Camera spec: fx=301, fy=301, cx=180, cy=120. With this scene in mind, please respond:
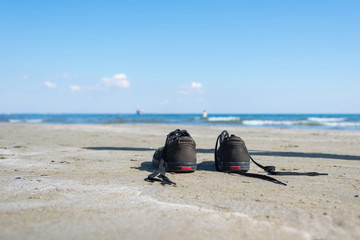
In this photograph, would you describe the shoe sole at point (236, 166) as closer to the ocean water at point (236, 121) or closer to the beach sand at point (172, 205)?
the beach sand at point (172, 205)

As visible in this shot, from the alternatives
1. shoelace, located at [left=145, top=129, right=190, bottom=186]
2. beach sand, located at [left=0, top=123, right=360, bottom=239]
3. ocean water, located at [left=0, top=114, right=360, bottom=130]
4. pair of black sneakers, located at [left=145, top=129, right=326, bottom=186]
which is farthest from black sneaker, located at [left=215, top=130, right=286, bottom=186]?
ocean water, located at [left=0, top=114, right=360, bottom=130]

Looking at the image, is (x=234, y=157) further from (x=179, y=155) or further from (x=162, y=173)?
(x=162, y=173)

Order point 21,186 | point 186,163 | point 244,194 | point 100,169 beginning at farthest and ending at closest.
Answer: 1. point 100,169
2. point 186,163
3. point 21,186
4. point 244,194

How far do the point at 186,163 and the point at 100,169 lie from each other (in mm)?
1787

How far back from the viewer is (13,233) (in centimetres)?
262

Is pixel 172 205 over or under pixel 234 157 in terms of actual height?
under

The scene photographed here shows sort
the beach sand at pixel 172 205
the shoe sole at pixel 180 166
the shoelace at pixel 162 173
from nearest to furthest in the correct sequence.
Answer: the beach sand at pixel 172 205 < the shoelace at pixel 162 173 < the shoe sole at pixel 180 166

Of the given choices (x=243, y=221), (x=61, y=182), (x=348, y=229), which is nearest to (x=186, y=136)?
(x=61, y=182)

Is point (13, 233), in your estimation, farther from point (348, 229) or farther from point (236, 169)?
point (236, 169)

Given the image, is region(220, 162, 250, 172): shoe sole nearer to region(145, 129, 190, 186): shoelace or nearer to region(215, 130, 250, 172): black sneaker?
region(215, 130, 250, 172): black sneaker

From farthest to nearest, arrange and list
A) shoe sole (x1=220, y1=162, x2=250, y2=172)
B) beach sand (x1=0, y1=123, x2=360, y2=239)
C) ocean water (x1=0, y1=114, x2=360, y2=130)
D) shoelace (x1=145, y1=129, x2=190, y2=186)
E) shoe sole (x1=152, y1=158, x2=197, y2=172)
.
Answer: ocean water (x1=0, y1=114, x2=360, y2=130), shoe sole (x1=220, y1=162, x2=250, y2=172), shoe sole (x1=152, y1=158, x2=197, y2=172), shoelace (x1=145, y1=129, x2=190, y2=186), beach sand (x1=0, y1=123, x2=360, y2=239)

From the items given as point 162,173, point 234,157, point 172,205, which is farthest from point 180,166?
point 172,205

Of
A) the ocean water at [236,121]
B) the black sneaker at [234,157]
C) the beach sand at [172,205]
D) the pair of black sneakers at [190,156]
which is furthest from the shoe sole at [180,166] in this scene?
the ocean water at [236,121]

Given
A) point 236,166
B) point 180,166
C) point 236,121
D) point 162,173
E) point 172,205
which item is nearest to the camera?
point 172,205
